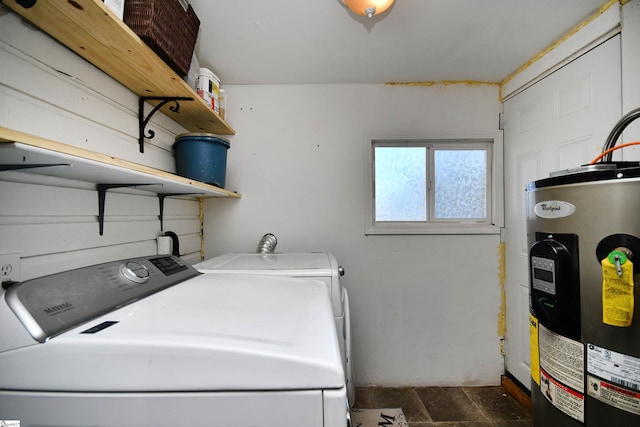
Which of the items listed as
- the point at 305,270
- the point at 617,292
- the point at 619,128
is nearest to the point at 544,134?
the point at 619,128

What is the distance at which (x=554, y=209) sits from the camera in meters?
0.96

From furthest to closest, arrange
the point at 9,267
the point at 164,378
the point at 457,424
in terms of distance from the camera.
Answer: the point at 457,424 < the point at 9,267 < the point at 164,378

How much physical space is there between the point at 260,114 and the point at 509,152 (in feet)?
6.36

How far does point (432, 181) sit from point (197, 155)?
1752mm

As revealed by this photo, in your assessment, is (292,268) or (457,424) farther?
(457,424)

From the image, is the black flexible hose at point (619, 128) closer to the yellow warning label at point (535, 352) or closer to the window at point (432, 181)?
the yellow warning label at point (535, 352)

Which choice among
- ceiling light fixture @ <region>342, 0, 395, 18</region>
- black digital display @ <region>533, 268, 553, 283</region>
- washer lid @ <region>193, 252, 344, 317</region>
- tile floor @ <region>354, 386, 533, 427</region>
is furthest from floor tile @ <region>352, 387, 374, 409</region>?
ceiling light fixture @ <region>342, 0, 395, 18</region>

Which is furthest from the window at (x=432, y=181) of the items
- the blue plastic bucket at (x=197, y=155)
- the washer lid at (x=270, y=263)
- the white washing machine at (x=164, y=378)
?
the white washing machine at (x=164, y=378)

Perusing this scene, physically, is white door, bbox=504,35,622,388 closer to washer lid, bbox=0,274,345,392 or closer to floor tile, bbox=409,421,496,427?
floor tile, bbox=409,421,496,427

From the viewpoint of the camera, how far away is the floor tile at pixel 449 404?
66.2 inches

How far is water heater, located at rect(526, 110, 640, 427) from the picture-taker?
0.77 metres

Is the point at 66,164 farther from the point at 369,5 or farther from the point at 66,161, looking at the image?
the point at 369,5

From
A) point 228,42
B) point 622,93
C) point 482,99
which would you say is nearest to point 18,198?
point 228,42

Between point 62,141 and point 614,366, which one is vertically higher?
point 62,141
